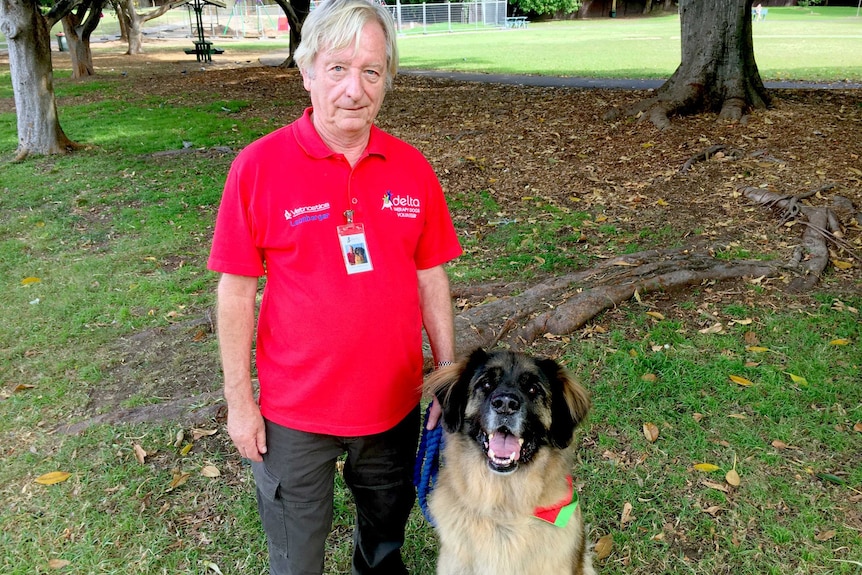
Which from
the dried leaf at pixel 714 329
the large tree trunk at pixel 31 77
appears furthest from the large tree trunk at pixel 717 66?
the large tree trunk at pixel 31 77

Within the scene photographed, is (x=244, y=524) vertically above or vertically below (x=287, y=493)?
below

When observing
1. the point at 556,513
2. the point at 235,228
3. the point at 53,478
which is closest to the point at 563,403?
the point at 556,513

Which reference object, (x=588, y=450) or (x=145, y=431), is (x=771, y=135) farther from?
(x=145, y=431)

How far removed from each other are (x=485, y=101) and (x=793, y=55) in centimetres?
1715

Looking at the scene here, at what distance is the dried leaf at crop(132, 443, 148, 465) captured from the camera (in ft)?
14.4

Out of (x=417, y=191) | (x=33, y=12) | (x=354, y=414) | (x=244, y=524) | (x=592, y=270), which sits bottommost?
(x=244, y=524)

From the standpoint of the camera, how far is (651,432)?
14.5 feet

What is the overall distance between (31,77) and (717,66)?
12.4 meters

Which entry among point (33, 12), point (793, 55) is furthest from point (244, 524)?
point (793, 55)

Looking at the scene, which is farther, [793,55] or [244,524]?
[793,55]

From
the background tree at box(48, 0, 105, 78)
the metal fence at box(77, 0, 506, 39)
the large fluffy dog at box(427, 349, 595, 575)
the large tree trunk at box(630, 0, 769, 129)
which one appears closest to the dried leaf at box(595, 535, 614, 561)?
the large fluffy dog at box(427, 349, 595, 575)

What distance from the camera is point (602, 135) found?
36.4 feet

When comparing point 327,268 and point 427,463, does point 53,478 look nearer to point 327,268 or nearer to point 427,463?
point 427,463

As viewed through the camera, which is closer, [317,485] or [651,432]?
[317,485]
